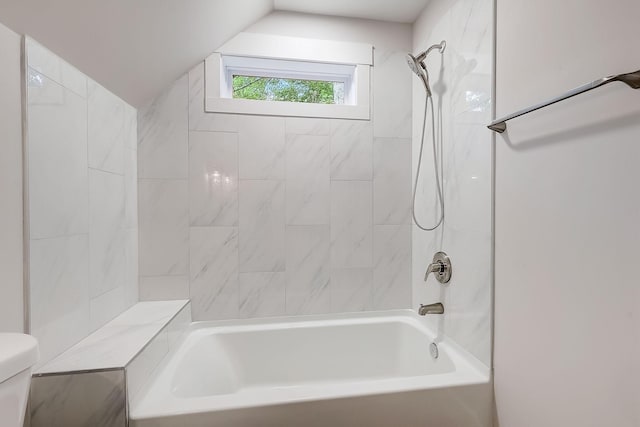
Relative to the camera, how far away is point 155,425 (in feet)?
3.43

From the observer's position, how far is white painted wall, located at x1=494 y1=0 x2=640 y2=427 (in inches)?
31.1

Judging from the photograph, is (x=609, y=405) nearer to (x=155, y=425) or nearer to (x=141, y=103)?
(x=155, y=425)

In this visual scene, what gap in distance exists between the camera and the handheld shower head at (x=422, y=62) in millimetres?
1590

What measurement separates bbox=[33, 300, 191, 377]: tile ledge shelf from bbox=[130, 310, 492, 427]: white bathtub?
163 mm

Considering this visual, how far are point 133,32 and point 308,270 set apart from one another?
144 cm

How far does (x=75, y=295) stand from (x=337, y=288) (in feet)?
4.28

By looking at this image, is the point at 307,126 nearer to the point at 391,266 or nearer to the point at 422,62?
the point at 422,62

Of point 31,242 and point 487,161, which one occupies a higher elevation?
point 487,161

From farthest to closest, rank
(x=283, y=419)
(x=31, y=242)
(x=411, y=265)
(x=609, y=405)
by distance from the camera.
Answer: (x=411, y=265) → (x=283, y=419) → (x=31, y=242) → (x=609, y=405)

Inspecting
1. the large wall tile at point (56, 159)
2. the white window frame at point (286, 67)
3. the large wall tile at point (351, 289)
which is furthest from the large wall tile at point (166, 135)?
the large wall tile at point (351, 289)

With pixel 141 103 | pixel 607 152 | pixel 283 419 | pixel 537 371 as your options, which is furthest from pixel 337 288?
pixel 141 103

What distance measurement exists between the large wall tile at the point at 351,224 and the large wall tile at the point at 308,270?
0.25 feet

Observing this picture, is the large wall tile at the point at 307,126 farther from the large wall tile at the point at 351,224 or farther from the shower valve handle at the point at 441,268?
the shower valve handle at the point at 441,268

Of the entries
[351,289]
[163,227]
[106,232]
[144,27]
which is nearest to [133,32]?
[144,27]
